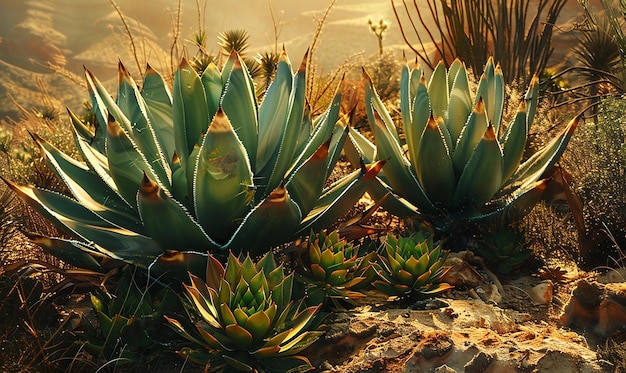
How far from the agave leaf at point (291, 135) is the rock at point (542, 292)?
62.9 inches

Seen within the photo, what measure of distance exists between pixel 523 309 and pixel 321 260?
4.22 ft

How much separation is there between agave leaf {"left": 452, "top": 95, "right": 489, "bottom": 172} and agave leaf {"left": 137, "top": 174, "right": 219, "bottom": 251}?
1800 millimetres

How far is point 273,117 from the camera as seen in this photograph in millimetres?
3992

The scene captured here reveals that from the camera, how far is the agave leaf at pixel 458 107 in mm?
4770

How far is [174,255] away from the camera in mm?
3242

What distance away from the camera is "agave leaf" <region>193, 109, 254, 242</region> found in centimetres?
338

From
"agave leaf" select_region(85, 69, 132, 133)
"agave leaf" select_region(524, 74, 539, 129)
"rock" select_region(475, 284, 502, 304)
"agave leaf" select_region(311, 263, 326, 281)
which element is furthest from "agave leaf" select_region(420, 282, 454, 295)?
"agave leaf" select_region(85, 69, 132, 133)

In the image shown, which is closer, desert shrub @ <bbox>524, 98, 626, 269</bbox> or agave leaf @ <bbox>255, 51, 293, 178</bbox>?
agave leaf @ <bbox>255, 51, 293, 178</bbox>

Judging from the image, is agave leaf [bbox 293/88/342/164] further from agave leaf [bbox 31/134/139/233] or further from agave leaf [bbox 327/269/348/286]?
agave leaf [bbox 31/134/139/233]

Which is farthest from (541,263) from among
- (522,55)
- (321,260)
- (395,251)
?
(522,55)

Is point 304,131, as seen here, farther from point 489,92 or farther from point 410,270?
point 489,92

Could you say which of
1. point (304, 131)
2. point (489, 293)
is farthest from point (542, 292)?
point (304, 131)

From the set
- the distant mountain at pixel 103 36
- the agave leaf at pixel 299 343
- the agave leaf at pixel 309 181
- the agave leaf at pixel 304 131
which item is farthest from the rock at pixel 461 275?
the distant mountain at pixel 103 36

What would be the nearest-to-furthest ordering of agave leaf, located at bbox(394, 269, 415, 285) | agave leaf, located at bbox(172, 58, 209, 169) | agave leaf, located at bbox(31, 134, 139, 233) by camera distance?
agave leaf, located at bbox(394, 269, 415, 285)
agave leaf, located at bbox(31, 134, 139, 233)
agave leaf, located at bbox(172, 58, 209, 169)
